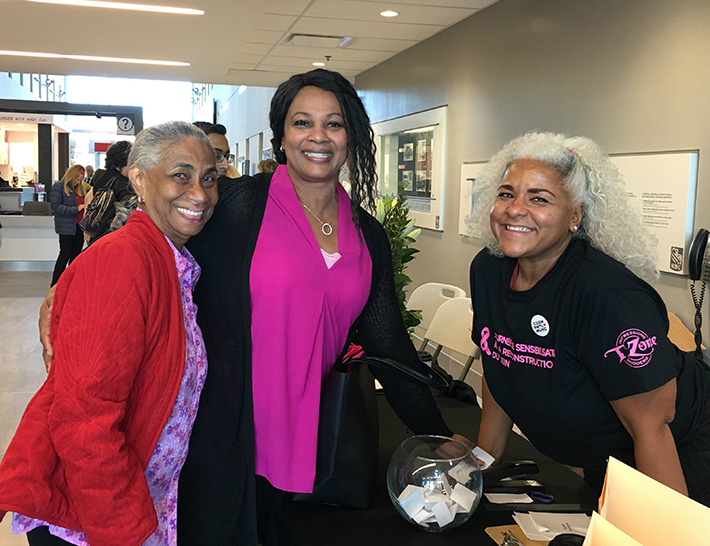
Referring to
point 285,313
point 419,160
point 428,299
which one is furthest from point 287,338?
point 419,160

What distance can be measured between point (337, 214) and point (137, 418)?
0.81 m

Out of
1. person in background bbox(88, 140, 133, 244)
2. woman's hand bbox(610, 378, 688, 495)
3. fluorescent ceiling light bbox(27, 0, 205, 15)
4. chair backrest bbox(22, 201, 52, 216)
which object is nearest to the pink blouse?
woman's hand bbox(610, 378, 688, 495)

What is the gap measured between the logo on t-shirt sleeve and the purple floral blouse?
93 centimetres

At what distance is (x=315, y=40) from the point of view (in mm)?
6129

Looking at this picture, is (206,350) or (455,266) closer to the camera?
(206,350)

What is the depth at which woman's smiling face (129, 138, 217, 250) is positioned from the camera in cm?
142

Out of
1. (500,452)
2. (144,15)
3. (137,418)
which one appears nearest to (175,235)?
(137,418)

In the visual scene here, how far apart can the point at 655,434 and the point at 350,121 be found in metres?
1.08

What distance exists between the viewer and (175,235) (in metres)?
1.45

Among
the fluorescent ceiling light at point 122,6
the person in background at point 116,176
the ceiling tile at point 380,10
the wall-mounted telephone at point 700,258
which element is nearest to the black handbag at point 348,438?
the wall-mounted telephone at point 700,258

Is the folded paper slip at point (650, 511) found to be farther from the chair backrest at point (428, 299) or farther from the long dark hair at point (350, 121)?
the chair backrest at point (428, 299)

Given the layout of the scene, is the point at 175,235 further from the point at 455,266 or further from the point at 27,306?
the point at 27,306

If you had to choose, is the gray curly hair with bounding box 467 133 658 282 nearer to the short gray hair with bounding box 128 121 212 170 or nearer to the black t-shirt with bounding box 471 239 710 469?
the black t-shirt with bounding box 471 239 710 469

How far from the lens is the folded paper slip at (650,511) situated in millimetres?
593
